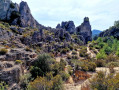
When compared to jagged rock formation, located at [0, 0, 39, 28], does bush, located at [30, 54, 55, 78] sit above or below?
below

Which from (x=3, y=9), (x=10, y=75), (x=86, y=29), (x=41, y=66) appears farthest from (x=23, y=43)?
(x=86, y=29)

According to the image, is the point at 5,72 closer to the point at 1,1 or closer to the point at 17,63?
the point at 17,63

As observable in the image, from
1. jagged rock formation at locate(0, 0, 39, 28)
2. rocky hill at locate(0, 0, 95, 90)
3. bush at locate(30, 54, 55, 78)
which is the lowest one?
bush at locate(30, 54, 55, 78)

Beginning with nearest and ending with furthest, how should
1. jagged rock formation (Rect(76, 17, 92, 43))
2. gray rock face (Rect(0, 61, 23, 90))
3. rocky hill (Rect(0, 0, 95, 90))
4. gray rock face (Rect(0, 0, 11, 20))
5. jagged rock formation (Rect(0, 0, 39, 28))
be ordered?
gray rock face (Rect(0, 61, 23, 90))
rocky hill (Rect(0, 0, 95, 90))
gray rock face (Rect(0, 0, 11, 20))
jagged rock formation (Rect(0, 0, 39, 28))
jagged rock formation (Rect(76, 17, 92, 43))

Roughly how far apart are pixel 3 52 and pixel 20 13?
41.4 meters

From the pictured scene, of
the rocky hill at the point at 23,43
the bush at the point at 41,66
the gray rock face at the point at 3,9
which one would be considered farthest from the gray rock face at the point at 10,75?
the gray rock face at the point at 3,9

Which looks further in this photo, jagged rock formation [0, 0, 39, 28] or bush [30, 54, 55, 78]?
jagged rock formation [0, 0, 39, 28]

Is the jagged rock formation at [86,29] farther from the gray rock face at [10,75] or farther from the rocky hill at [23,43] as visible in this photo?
the gray rock face at [10,75]

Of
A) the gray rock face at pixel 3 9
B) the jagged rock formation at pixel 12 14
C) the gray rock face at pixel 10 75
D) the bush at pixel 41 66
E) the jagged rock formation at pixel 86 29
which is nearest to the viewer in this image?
the gray rock face at pixel 10 75

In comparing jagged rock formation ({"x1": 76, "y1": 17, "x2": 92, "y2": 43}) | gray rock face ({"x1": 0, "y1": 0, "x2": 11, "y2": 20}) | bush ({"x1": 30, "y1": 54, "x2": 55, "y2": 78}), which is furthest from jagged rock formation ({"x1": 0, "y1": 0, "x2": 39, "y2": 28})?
jagged rock formation ({"x1": 76, "y1": 17, "x2": 92, "y2": 43})

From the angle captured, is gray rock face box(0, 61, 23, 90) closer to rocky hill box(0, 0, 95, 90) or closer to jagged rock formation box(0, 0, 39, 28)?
rocky hill box(0, 0, 95, 90)

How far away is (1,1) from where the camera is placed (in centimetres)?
3938

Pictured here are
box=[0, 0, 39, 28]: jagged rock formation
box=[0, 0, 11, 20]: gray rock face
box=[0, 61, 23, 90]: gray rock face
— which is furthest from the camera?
box=[0, 0, 39, 28]: jagged rock formation

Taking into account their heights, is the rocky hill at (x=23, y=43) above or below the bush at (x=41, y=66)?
above
